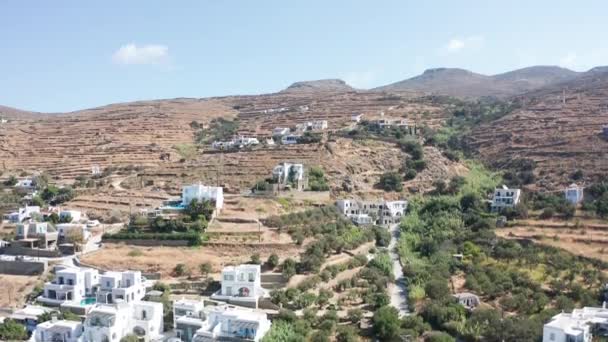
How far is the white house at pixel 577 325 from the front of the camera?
2217 centimetres

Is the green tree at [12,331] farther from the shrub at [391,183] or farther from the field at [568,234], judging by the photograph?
the shrub at [391,183]

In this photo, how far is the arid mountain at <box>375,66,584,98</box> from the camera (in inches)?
5320

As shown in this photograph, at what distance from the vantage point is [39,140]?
233 ft

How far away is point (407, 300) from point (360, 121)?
43.5 meters

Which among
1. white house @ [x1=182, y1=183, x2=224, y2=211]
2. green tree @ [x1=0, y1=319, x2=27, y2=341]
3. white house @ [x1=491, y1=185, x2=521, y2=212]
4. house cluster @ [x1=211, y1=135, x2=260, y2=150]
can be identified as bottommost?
green tree @ [x1=0, y1=319, x2=27, y2=341]

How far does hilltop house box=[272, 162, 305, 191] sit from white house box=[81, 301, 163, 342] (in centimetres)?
1876

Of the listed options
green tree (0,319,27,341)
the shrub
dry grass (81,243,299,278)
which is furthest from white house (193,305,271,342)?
the shrub

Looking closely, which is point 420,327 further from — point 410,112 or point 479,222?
point 410,112

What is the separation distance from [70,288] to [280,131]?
41.6m

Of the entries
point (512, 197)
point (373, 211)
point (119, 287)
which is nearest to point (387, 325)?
point (119, 287)

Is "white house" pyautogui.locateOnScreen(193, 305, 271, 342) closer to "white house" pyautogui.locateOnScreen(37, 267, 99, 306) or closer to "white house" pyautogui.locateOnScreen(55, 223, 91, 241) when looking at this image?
"white house" pyautogui.locateOnScreen(37, 267, 99, 306)

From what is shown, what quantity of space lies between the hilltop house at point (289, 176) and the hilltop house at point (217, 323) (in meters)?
18.4

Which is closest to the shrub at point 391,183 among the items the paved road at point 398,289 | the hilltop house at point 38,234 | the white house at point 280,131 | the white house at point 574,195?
the paved road at point 398,289

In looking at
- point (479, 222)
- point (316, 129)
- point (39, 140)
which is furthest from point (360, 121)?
point (39, 140)
